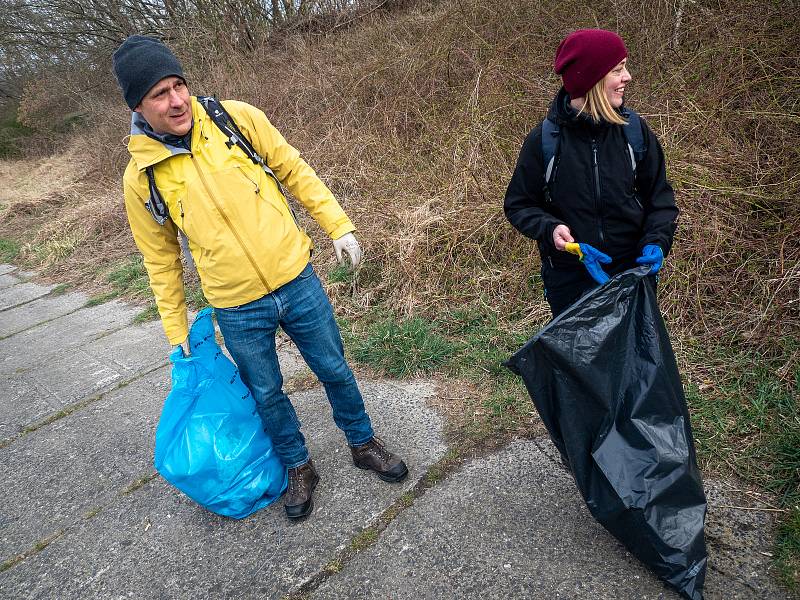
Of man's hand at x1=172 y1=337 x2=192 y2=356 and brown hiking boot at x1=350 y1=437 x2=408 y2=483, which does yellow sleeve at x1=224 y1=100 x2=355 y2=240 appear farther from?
brown hiking boot at x1=350 y1=437 x2=408 y2=483

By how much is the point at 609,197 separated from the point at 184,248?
1.62m

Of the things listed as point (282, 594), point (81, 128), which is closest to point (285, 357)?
point (282, 594)

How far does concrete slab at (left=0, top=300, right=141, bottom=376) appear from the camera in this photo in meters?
4.57

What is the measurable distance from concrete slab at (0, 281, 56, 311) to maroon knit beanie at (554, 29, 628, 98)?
6778 millimetres

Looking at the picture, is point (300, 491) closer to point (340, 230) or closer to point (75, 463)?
point (340, 230)

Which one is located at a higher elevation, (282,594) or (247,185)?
(247,185)

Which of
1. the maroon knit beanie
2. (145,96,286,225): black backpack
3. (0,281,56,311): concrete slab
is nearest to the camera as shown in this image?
the maroon knit beanie

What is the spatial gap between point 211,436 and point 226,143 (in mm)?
1198

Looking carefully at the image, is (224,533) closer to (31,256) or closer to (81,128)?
(31,256)

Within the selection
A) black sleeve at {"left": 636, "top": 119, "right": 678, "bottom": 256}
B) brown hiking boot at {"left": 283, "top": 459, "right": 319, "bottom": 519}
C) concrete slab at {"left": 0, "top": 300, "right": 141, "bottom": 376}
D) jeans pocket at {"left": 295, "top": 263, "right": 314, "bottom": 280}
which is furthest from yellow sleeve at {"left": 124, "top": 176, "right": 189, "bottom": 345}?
concrete slab at {"left": 0, "top": 300, "right": 141, "bottom": 376}

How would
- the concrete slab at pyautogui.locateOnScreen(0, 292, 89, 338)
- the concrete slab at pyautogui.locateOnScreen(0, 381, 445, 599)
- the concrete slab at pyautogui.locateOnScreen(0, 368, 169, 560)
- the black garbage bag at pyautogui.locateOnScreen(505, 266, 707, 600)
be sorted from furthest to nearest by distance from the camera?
the concrete slab at pyautogui.locateOnScreen(0, 292, 89, 338), the concrete slab at pyautogui.locateOnScreen(0, 368, 169, 560), the concrete slab at pyautogui.locateOnScreen(0, 381, 445, 599), the black garbage bag at pyautogui.locateOnScreen(505, 266, 707, 600)

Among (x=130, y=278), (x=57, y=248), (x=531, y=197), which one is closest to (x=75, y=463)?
(x=531, y=197)

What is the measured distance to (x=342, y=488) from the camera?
93.7 inches

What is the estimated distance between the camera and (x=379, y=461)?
2.38 m
